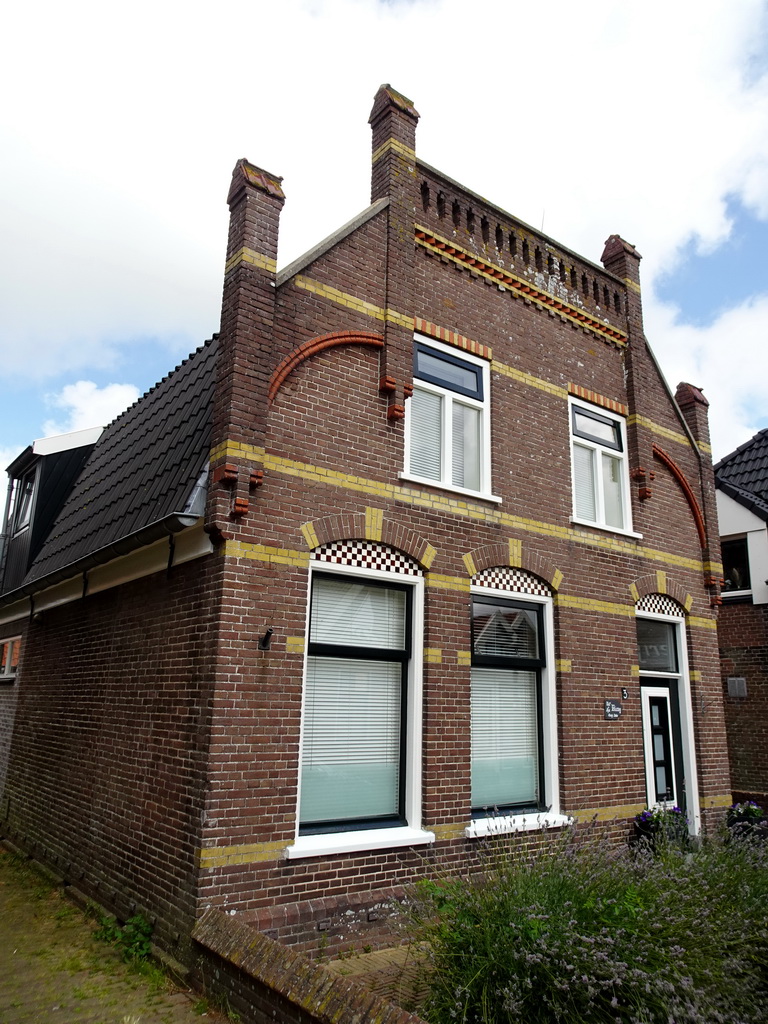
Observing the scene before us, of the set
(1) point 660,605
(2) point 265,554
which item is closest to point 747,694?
(1) point 660,605

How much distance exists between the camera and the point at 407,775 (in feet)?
26.1

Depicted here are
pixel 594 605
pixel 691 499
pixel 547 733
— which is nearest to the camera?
pixel 547 733

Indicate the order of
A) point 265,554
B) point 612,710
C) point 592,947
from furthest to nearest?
point 612,710 < point 265,554 < point 592,947

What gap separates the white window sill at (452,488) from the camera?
8602 mm

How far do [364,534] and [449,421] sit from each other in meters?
2.15

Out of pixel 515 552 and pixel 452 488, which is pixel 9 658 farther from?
pixel 515 552

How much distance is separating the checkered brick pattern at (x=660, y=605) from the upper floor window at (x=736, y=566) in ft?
14.3

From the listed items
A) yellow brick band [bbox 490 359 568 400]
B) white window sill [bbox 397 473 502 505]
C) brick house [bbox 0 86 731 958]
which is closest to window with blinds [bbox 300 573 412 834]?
brick house [bbox 0 86 731 958]

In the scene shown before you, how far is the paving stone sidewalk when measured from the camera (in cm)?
564

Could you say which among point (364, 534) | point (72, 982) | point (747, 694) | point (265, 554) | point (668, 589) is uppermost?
point (668, 589)

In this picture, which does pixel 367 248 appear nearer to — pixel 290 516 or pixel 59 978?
pixel 290 516

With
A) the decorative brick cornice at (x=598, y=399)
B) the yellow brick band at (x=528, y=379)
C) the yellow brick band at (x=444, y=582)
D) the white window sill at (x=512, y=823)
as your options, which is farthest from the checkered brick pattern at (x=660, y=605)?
the yellow brick band at (x=444, y=582)

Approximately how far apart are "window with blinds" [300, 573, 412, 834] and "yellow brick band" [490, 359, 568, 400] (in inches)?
142

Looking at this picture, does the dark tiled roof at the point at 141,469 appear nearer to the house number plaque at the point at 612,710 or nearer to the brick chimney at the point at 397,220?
the brick chimney at the point at 397,220
